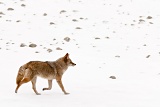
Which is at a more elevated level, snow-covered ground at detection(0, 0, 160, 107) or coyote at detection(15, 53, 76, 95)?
coyote at detection(15, 53, 76, 95)

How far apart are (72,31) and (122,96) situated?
29.8 ft

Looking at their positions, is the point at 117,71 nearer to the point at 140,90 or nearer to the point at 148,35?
the point at 140,90

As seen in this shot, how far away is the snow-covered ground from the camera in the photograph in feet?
29.7

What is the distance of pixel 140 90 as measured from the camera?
10.0 metres

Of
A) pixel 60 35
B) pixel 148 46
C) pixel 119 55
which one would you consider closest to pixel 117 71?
pixel 119 55

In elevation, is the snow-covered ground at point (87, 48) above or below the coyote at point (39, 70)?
below

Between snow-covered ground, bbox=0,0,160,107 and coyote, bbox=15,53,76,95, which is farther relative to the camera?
snow-covered ground, bbox=0,0,160,107

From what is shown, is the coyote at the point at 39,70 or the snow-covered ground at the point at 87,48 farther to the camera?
the snow-covered ground at the point at 87,48

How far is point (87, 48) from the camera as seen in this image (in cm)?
1539

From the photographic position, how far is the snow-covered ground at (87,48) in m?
9.05

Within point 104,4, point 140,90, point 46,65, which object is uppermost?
point 46,65

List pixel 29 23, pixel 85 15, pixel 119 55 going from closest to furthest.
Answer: pixel 119 55, pixel 29 23, pixel 85 15

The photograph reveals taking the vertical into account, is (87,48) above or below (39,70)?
below

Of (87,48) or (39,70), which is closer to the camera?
(39,70)
